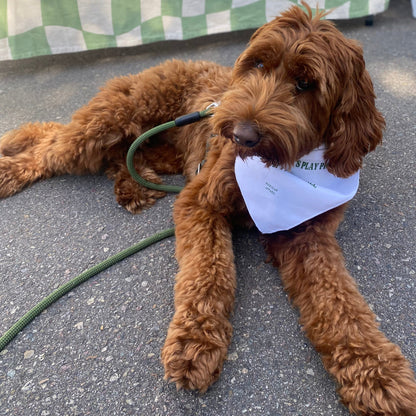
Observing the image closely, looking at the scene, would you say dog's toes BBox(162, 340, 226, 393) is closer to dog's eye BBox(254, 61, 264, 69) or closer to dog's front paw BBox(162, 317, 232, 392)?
dog's front paw BBox(162, 317, 232, 392)

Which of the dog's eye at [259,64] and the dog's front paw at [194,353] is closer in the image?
the dog's front paw at [194,353]

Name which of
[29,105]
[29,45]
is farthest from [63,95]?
[29,45]

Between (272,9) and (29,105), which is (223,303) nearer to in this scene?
(29,105)

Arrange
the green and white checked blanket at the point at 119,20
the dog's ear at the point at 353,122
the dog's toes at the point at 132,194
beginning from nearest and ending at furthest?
the dog's ear at the point at 353,122, the dog's toes at the point at 132,194, the green and white checked blanket at the point at 119,20

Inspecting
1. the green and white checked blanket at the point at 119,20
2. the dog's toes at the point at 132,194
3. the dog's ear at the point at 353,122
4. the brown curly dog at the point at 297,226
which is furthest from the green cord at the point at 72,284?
the green and white checked blanket at the point at 119,20

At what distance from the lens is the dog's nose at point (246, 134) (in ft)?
5.61

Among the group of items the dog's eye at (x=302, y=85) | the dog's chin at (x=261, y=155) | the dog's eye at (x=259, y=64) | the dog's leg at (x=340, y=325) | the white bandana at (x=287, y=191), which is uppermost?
the dog's eye at (x=259, y=64)

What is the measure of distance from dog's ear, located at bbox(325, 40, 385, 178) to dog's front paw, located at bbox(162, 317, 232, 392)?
107 cm

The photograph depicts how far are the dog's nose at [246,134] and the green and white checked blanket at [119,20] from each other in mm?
3353

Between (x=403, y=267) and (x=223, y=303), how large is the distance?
1198 mm

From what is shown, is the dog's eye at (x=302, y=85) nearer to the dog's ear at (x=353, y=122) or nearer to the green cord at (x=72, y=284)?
the dog's ear at (x=353, y=122)

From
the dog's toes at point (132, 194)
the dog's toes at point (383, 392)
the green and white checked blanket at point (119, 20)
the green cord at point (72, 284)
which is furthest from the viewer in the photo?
the green and white checked blanket at point (119, 20)

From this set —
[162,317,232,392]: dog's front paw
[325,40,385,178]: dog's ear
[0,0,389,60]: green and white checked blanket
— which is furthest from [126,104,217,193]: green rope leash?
[0,0,389,60]: green and white checked blanket

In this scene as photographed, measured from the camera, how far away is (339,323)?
186 centimetres
